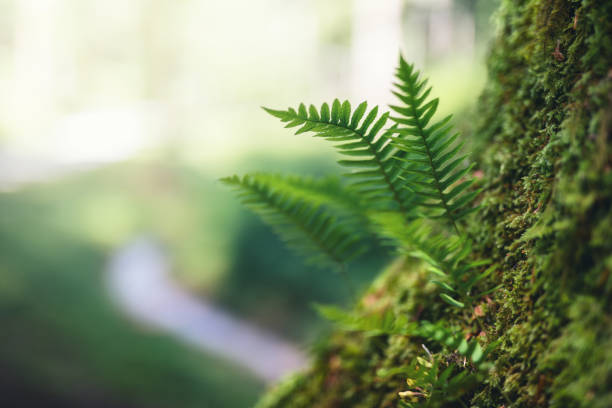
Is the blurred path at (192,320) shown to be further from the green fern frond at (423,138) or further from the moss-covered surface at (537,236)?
the green fern frond at (423,138)

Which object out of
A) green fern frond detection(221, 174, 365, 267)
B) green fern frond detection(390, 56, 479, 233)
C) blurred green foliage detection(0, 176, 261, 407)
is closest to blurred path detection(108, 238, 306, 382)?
blurred green foliage detection(0, 176, 261, 407)

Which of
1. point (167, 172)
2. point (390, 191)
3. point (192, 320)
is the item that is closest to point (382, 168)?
point (390, 191)

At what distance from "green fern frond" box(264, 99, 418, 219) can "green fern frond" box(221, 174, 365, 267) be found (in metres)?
0.29

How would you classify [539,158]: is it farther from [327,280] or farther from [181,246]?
[181,246]

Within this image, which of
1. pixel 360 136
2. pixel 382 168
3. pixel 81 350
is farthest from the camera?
pixel 81 350

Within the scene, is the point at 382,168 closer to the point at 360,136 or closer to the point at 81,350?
the point at 360,136

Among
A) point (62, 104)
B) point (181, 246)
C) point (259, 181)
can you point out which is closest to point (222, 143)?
point (181, 246)

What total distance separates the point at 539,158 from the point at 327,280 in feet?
24.0

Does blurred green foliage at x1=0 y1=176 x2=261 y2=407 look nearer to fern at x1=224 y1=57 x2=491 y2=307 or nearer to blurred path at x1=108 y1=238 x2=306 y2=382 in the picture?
blurred path at x1=108 y1=238 x2=306 y2=382

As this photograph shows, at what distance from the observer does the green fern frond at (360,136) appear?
3.02 ft

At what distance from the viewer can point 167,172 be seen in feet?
54.9

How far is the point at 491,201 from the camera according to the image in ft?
3.69

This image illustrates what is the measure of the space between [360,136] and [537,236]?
1.50 ft

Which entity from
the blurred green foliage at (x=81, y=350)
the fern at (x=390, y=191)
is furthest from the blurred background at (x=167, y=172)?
the fern at (x=390, y=191)
